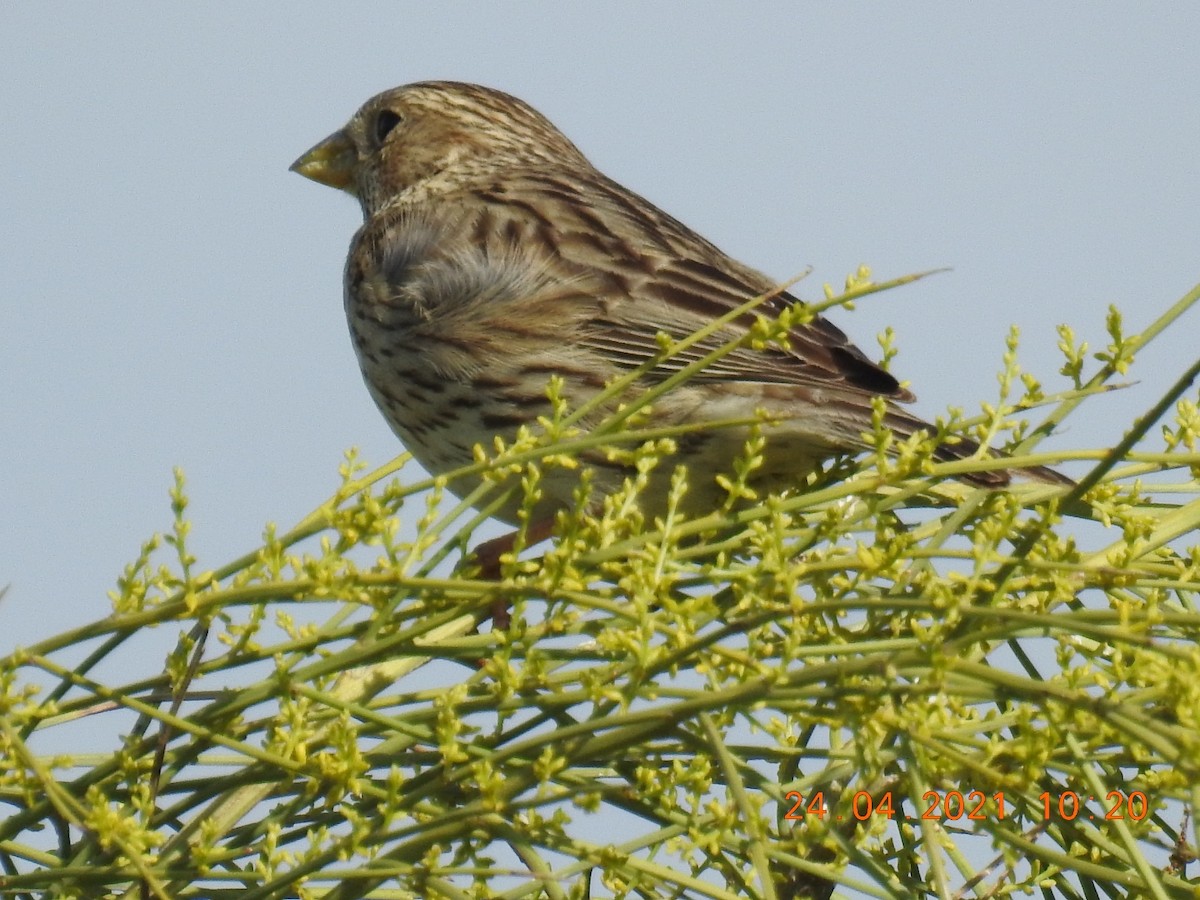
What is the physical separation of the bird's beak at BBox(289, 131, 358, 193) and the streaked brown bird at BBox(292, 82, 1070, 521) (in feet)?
1.60

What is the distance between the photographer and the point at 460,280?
4637 mm

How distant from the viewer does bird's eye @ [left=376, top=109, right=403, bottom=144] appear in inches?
236

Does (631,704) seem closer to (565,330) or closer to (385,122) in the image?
(565,330)

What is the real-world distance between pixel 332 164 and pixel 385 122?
0.23 metres

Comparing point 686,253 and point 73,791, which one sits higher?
point 686,253

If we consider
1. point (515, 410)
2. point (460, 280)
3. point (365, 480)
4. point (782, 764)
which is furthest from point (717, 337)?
point (365, 480)

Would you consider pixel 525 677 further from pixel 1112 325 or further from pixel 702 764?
pixel 1112 325

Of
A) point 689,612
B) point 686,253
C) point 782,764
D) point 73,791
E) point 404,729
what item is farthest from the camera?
point 686,253

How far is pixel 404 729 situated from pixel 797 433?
172 centimetres

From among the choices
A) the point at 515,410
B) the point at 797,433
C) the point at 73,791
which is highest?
the point at 515,410

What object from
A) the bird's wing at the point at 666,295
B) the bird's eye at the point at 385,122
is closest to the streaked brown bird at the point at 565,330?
the bird's wing at the point at 666,295

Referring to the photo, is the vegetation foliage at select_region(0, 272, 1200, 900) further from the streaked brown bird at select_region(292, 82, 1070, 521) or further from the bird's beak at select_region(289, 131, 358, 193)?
the bird's beak at select_region(289, 131, 358, 193)

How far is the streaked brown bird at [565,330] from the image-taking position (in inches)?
146
